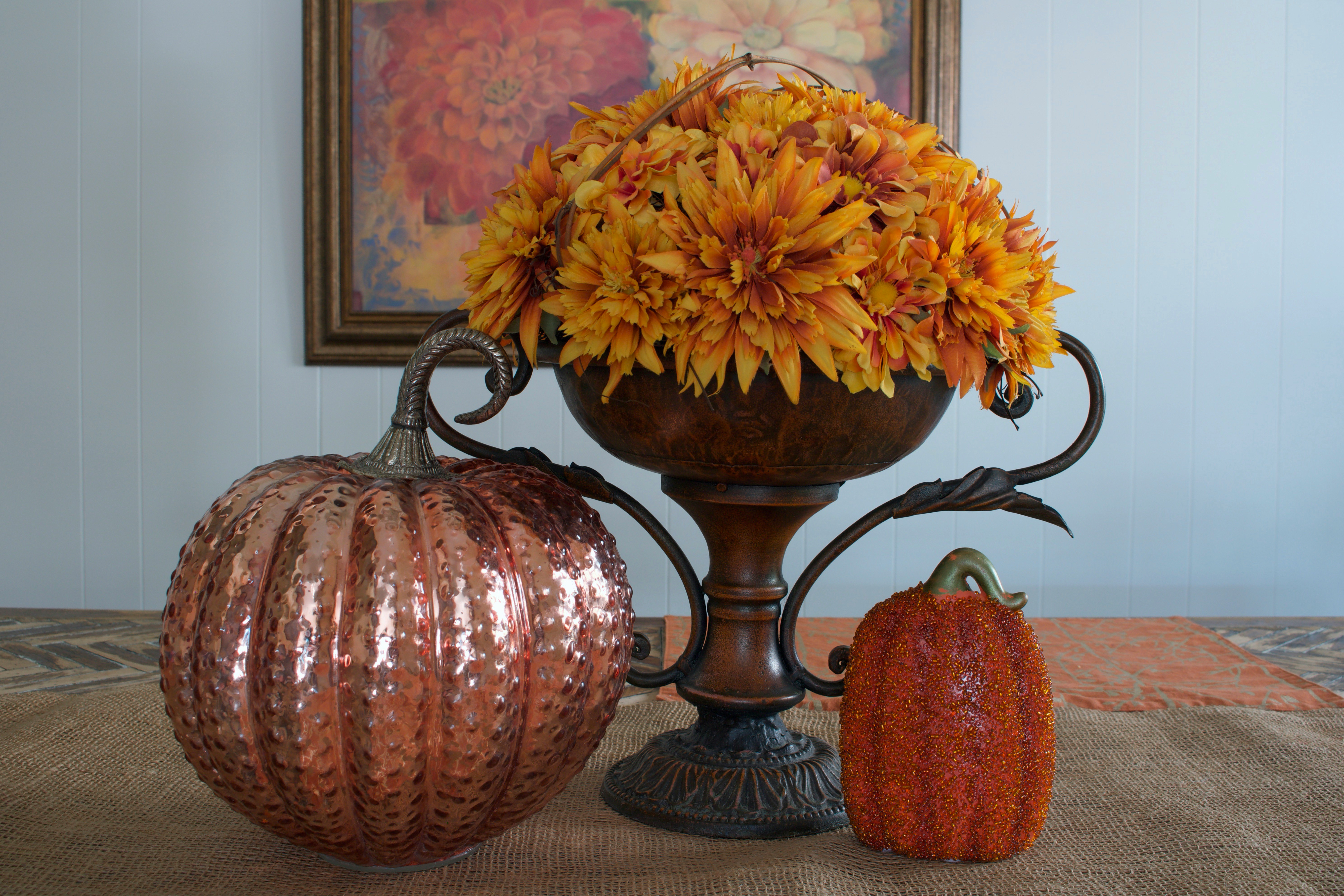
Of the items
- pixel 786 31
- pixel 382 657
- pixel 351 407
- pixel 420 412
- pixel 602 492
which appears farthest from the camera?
pixel 351 407

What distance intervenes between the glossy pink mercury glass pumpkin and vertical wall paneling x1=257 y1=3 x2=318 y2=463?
1.29 meters

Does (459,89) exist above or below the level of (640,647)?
above

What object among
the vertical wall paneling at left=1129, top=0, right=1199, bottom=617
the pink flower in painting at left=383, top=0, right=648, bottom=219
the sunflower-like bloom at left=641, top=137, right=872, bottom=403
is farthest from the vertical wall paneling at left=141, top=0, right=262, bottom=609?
the vertical wall paneling at left=1129, top=0, right=1199, bottom=617

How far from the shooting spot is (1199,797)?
2.28ft

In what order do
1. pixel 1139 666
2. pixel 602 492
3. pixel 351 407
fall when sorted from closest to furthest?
pixel 602 492 < pixel 1139 666 < pixel 351 407

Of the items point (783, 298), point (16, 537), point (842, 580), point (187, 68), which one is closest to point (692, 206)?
point (783, 298)

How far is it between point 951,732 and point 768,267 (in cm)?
30

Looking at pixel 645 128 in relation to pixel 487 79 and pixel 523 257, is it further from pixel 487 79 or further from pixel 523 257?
pixel 487 79

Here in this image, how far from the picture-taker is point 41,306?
177 cm

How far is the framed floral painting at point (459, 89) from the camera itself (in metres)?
1.66

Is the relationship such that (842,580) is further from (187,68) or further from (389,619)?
(187,68)

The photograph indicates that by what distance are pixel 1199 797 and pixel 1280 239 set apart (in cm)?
143

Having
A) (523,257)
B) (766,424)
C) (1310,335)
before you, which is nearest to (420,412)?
(523,257)

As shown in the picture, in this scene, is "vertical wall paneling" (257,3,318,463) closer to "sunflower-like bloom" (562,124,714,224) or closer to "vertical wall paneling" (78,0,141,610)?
"vertical wall paneling" (78,0,141,610)
